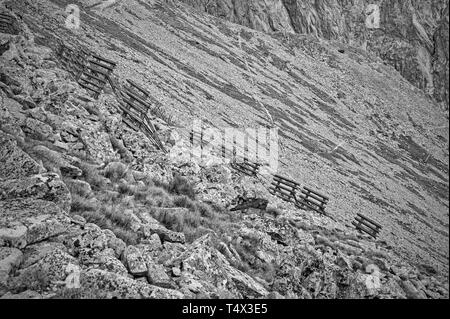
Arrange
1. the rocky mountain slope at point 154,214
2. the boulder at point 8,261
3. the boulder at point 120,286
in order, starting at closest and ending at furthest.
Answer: the boulder at point 8,261
the boulder at point 120,286
the rocky mountain slope at point 154,214

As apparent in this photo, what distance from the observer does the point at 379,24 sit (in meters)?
112

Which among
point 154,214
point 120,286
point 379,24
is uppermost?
point 379,24

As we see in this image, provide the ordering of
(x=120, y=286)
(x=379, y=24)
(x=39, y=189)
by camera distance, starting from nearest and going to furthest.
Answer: (x=120, y=286), (x=39, y=189), (x=379, y=24)

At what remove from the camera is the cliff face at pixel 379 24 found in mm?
95188

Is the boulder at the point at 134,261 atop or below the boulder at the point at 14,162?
below

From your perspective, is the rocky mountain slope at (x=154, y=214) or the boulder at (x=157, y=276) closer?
the rocky mountain slope at (x=154, y=214)

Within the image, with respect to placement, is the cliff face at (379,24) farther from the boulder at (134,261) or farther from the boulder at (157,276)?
the boulder at (157,276)

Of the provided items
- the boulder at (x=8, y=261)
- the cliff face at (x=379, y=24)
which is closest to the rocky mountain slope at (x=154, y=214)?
the boulder at (x=8, y=261)

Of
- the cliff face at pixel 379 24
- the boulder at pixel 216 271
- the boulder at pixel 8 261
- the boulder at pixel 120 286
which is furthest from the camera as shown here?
the cliff face at pixel 379 24

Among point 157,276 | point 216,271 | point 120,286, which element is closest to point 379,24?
point 216,271

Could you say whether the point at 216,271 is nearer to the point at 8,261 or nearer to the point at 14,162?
the point at 8,261

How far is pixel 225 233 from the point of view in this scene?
34.1 ft

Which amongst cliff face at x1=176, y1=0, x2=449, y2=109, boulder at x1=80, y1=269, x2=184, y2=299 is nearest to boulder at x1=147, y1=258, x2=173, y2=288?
boulder at x1=80, y1=269, x2=184, y2=299
